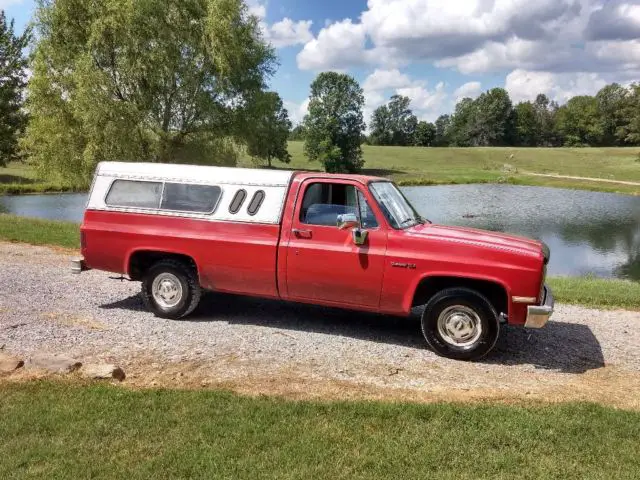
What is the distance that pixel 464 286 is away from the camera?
689cm

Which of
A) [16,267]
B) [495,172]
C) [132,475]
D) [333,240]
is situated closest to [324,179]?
[333,240]

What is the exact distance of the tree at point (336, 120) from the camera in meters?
77.2

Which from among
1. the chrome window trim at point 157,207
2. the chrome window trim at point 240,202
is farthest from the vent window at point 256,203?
the chrome window trim at point 157,207

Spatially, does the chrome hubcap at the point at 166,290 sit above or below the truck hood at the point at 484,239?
below

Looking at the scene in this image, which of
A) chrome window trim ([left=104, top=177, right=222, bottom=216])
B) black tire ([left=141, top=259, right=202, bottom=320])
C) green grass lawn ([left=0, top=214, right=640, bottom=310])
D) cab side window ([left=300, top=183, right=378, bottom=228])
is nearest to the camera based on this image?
cab side window ([left=300, top=183, right=378, bottom=228])

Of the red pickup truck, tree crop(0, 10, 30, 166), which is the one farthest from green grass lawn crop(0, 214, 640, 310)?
tree crop(0, 10, 30, 166)

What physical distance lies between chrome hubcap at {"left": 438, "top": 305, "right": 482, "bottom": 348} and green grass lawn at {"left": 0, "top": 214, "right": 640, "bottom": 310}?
4.54 meters

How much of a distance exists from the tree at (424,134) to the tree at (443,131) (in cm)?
257

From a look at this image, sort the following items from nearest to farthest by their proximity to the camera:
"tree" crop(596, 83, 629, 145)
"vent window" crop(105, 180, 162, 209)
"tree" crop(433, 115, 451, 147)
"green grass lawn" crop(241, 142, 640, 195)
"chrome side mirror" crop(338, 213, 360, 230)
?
"chrome side mirror" crop(338, 213, 360, 230) → "vent window" crop(105, 180, 162, 209) → "green grass lawn" crop(241, 142, 640, 195) → "tree" crop(596, 83, 629, 145) → "tree" crop(433, 115, 451, 147)

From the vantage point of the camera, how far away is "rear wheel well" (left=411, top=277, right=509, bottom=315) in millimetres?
6852

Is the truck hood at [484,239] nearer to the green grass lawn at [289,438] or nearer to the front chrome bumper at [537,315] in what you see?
the front chrome bumper at [537,315]

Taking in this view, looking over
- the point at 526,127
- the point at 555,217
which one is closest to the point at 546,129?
the point at 526,127

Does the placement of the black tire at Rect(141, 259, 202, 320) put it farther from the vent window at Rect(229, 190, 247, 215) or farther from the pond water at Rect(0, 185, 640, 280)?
the pond water at Rect(0, 185, 640, 280)

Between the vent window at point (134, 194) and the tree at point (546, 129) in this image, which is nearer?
the vent window at point (134, 194)
